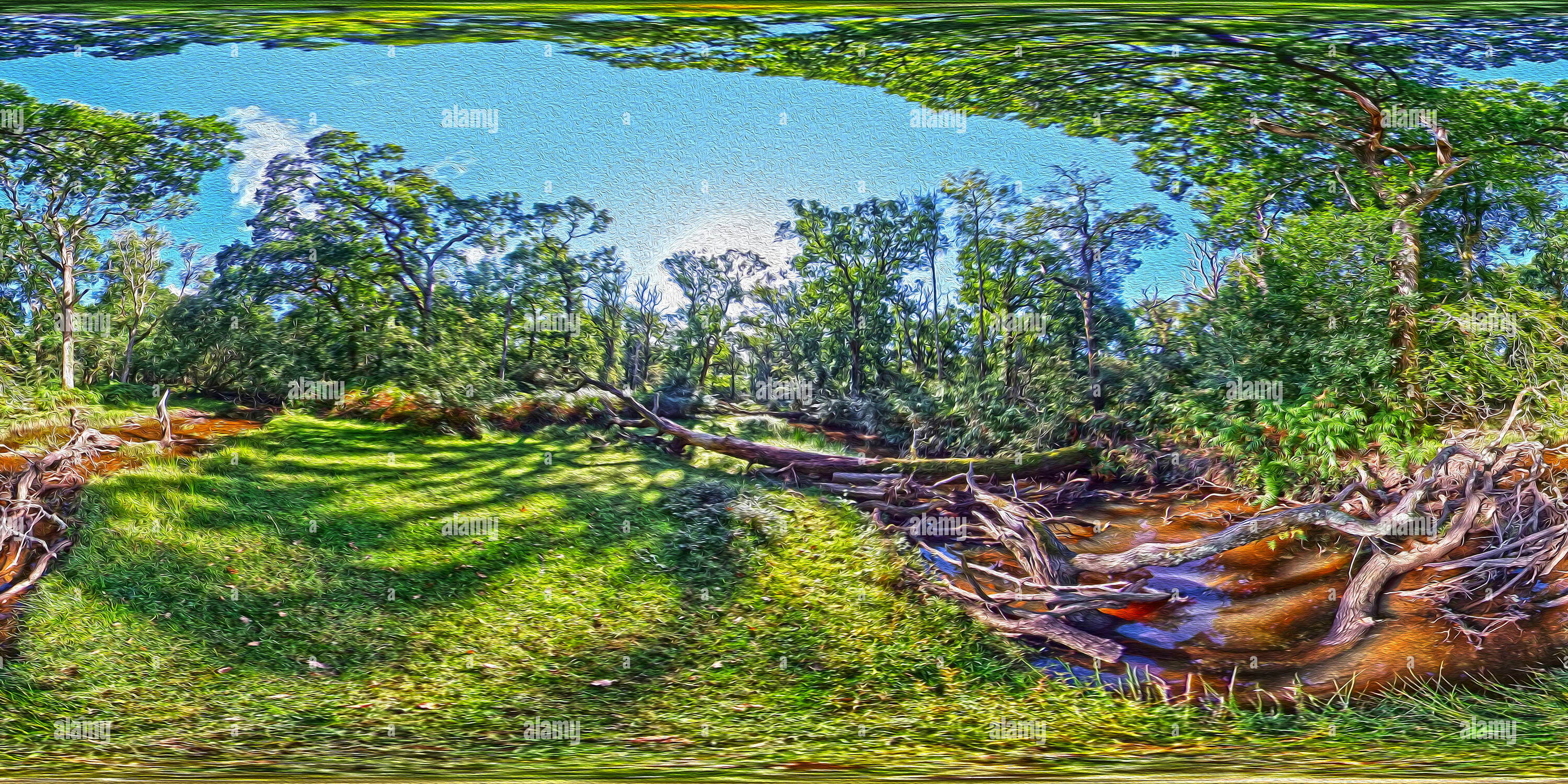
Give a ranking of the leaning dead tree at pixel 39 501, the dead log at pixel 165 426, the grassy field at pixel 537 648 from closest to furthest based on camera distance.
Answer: the grassy field at pixel 537 648, the leaning dead tree at pixel 39 501, the dead log at pixel 165 426

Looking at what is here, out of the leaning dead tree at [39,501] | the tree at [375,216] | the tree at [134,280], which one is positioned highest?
the tree at [375,216]

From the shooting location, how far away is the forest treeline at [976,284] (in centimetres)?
320

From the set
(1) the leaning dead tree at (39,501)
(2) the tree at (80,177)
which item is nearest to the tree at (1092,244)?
(2) the tree at (80,177)

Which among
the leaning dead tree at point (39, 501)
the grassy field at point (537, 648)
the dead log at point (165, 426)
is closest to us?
the grassy field at point (537, 648)

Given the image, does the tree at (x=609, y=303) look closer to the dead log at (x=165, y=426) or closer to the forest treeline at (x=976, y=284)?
the forest treeline at (x=976, y=284)

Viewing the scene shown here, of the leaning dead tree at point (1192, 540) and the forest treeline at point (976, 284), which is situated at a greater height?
the forest treeline at point (976, 284)

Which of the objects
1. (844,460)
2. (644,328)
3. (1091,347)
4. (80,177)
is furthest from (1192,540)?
(80,177)

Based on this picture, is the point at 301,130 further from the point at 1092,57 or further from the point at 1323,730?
the point at 1323,730

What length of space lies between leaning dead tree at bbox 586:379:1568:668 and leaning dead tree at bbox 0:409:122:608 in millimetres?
1943

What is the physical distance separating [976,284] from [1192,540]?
3.85 feet

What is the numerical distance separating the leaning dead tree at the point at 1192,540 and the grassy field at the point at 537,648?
0.14 metres

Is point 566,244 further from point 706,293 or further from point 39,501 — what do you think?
point 39,501

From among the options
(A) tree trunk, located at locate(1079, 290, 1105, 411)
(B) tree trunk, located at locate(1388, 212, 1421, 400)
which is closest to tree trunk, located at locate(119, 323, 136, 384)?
(A) tree trunk, located at locate(1079, 290, 1105, 411)

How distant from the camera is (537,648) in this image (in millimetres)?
3127
